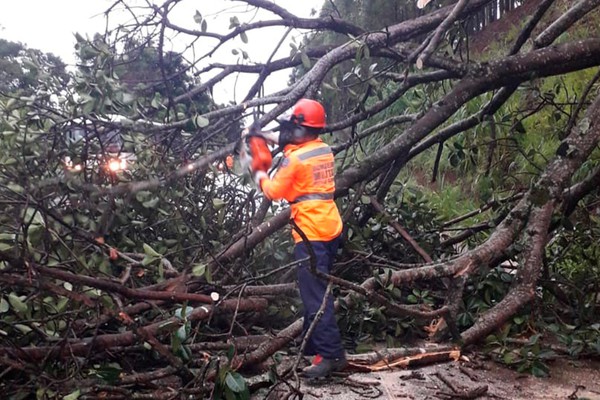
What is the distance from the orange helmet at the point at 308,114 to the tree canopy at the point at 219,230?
0.30ft

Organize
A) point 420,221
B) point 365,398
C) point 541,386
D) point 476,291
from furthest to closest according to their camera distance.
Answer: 1. point 420,221
2. point 476,291
3. point 541,386
4. point 365,398

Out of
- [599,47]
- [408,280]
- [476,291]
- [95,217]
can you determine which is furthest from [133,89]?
[599,47]

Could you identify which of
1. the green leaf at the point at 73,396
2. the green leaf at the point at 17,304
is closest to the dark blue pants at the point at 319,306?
the green leaf at the point at 73,396

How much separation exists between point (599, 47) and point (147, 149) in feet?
9.41

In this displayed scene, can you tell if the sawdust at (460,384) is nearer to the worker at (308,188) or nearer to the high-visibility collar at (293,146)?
the worker at (308,188)

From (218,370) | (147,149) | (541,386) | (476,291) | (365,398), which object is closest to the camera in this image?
(218,370)

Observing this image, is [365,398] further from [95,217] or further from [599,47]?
[599,47]

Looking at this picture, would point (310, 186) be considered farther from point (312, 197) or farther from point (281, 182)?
point (281, 182)

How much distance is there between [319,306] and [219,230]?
98 centimetres

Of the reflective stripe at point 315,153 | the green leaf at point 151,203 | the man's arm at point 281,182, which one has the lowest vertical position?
the green leaf at point 151,203

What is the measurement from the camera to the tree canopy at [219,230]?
2463mm

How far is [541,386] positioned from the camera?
2.75 m

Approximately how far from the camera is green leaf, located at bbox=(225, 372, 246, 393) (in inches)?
83.4

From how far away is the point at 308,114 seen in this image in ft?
10.3
